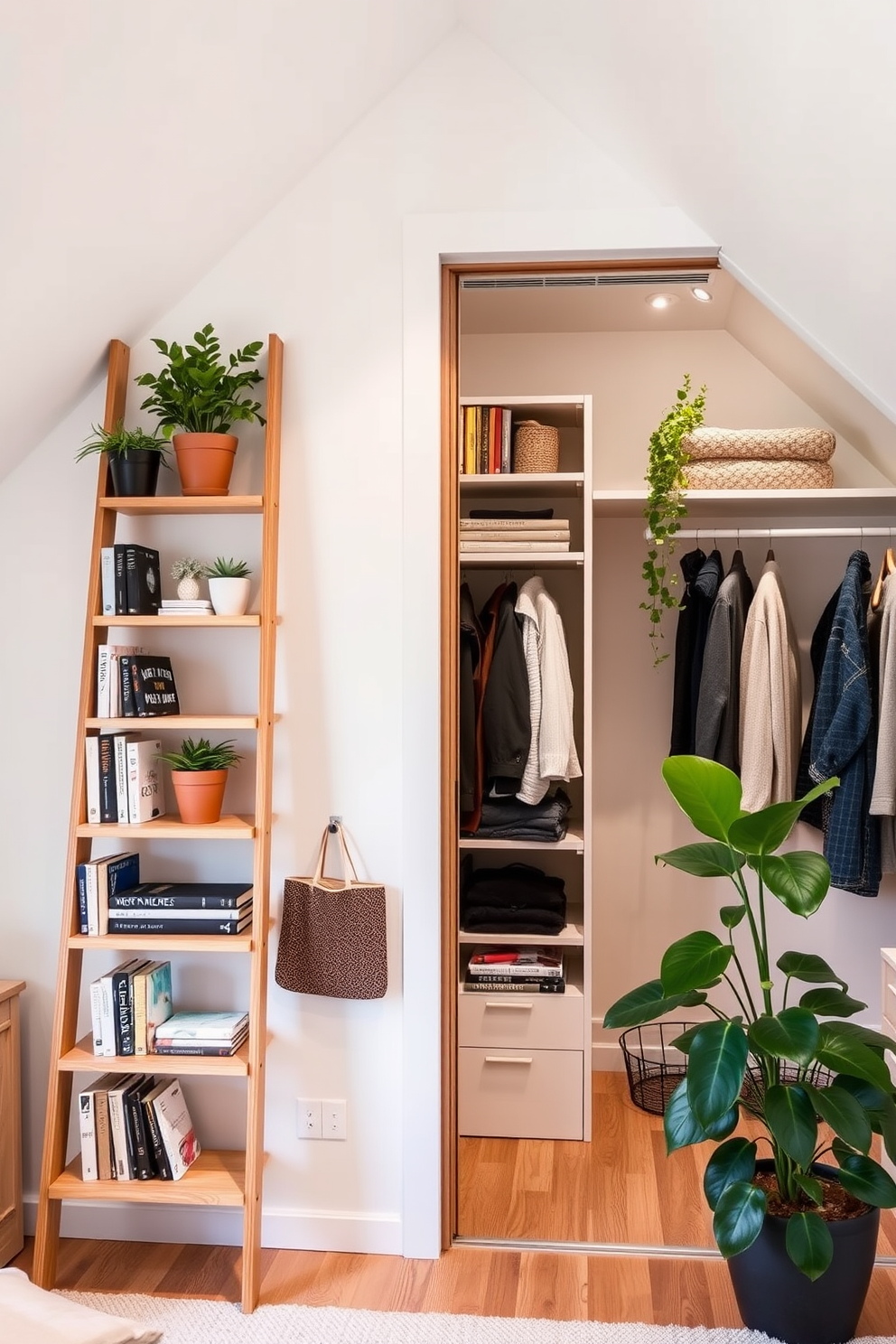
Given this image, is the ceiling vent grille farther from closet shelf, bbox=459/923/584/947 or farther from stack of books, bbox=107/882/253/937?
closet shelf, bbox=459/923/584/947

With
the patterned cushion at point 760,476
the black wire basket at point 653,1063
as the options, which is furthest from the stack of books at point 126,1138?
the patterned cushion at point 760,476

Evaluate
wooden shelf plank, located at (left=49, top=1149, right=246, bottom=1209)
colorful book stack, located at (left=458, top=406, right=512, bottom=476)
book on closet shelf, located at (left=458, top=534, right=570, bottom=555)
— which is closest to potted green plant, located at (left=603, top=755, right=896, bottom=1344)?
wooden shelf plank, located at (left=49, top=1149, right=246, bottom=1209)

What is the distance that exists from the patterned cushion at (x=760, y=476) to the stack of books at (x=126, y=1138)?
2.28 metres

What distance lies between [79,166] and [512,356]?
2022mm

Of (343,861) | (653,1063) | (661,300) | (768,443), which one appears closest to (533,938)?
(653,1063)

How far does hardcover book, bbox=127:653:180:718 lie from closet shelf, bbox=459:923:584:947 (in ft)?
4.21

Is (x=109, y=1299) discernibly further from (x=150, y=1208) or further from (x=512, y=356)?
(x=512, y=356)

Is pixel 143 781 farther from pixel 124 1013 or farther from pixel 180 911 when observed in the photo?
pixel 124 1013

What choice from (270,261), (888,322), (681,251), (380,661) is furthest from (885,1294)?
(270,261)

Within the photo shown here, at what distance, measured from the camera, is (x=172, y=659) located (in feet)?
8.27

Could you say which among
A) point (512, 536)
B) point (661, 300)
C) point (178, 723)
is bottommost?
point (178, 723)

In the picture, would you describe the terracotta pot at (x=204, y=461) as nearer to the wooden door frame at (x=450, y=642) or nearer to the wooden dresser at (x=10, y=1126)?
the wooden door frame at (x=450, y=642)

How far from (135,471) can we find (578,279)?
1148 millimetres

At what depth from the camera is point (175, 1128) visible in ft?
7.71
